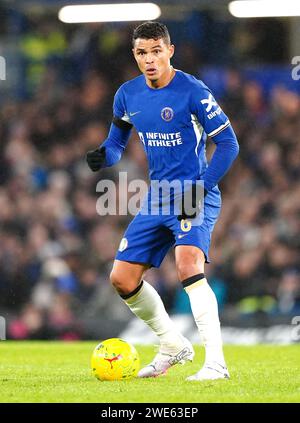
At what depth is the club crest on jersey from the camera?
6.21 metres

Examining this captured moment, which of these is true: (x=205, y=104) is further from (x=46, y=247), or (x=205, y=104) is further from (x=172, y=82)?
(x=46, y=247)

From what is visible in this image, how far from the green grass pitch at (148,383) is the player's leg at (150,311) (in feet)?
0.38

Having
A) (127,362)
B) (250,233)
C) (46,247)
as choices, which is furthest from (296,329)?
(127,362)

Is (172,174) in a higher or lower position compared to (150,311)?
higher

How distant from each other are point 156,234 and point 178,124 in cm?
72

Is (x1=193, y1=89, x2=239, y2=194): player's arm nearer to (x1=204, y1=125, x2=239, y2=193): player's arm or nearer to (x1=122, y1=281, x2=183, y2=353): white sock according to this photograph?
(x1=204, y1=125, x2=239, y2=193): player's arm

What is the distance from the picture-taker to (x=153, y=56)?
6.14 meters

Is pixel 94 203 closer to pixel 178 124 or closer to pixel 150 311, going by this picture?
pixel 150 311

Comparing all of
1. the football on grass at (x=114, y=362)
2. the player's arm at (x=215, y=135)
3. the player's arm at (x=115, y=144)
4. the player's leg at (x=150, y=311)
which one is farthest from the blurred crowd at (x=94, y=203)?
the player's arm at (x=215, y=135)

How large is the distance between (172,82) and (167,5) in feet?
25.9

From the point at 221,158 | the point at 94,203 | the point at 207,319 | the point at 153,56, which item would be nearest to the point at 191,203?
the point at 221,158

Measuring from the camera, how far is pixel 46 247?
12.9 metres

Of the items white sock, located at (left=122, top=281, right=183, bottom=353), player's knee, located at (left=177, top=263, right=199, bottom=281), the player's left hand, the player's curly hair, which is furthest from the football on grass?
the player's curly hair

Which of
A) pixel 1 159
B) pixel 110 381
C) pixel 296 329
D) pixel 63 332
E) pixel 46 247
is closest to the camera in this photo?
pixel 110 381
